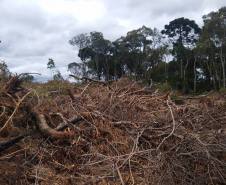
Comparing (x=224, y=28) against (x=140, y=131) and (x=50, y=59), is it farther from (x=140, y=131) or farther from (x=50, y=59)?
(x=140, y=131)

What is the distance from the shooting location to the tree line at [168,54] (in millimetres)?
21766

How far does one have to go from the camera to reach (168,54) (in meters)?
27.7

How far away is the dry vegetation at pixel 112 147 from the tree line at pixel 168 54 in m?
18.7

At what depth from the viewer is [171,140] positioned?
8.16 feet

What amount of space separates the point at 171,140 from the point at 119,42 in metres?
26.4

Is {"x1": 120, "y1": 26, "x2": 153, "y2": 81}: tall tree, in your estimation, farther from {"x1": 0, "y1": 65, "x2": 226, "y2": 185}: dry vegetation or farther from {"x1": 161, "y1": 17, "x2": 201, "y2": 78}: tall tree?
{"x1": 0, "y1": 65, "x2": 226, "y2": 185}: dry vegetation

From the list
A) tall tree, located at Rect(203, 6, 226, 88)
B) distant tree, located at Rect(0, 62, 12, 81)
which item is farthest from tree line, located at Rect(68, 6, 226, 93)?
distant tree, located at Rect(0, 62, 12, 81)

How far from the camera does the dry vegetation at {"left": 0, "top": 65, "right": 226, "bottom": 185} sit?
206 centimetres

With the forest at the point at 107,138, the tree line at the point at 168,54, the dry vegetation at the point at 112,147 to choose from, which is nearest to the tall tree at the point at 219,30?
the tree line at the point at 168,54

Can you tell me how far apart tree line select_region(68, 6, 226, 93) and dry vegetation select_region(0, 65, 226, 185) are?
735 inches

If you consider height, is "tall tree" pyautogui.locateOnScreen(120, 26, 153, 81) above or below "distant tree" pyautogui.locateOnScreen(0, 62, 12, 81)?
above

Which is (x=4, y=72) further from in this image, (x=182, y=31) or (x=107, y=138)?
(x=182, y=31)

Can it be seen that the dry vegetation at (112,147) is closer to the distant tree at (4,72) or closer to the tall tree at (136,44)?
the distant tree at (4,72)

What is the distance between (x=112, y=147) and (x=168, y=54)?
89.2 feet
